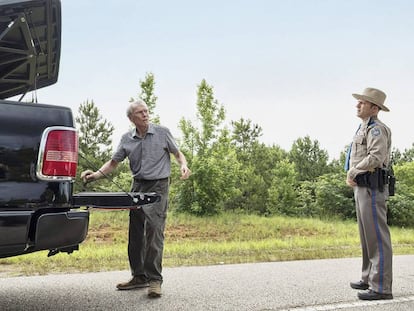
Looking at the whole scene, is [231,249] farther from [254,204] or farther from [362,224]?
[254,204]

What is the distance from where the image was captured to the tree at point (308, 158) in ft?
134

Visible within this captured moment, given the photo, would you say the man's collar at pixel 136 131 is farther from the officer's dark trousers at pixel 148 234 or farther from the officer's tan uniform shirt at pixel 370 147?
the officer's tan uniform shirt at pixel 370 147

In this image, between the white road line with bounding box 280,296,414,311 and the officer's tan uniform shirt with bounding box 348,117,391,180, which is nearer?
the white road line with bounding box 280,296,414,311

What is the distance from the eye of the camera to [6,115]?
8.21 ft

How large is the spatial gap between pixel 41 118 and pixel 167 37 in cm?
1829

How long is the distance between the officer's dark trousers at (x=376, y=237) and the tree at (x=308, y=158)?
3727 cm

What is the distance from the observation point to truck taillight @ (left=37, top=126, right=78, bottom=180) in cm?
259

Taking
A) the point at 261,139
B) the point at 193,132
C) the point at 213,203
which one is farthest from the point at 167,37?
the point at 261,139

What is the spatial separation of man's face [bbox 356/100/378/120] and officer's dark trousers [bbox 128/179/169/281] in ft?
5.96

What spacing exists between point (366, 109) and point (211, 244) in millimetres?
6054

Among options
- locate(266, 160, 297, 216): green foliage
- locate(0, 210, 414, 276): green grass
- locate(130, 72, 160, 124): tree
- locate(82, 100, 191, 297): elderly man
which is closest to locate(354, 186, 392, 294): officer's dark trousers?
locate(82, 100, 191, 297): elderly man

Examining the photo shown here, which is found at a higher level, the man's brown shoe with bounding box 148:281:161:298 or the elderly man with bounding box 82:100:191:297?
the elderly man with bounding box 82:100:191:297

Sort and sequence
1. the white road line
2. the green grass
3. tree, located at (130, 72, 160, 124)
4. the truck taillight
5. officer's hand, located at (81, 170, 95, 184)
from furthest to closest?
tree, located at (130, 72, 160, 124) < the green grass < officer's hand, located at (81, 170, 95, 184) < the white road line < the truck taillight

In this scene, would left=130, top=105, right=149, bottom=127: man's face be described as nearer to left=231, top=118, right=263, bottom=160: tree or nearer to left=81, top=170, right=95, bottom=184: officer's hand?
left=81, top=170, right=95, bottom=184: officer's hand
